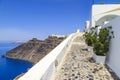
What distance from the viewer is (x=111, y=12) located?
67.5 feet

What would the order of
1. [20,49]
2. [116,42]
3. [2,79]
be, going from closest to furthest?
[116,42] → [2,79] → [20,49]

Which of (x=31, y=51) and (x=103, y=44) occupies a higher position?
(x=103, y=44)

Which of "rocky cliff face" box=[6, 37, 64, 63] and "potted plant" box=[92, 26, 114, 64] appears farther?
"rocky cliff face" box=[6, 37, 64, 63]

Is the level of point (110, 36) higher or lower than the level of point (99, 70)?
higher

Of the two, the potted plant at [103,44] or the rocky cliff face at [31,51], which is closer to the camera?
the potted plant at [103,44]

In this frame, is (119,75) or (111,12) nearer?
(119,75)

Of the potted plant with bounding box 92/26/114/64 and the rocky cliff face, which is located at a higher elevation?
the potted plant with bounding box 92/26/114/64

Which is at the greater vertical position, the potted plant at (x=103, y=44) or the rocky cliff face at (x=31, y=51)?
the potted plant at (x=103, y=44)

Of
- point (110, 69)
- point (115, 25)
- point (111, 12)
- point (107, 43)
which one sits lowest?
point (110, 69)

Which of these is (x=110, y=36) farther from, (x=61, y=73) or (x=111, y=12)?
(x=111, y=12)

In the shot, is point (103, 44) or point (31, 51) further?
point (31, 51)

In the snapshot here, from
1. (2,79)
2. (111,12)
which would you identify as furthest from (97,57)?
(2,79)

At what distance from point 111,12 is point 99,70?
15817 mm

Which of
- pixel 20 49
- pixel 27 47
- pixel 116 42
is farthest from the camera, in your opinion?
pixel 20 49
